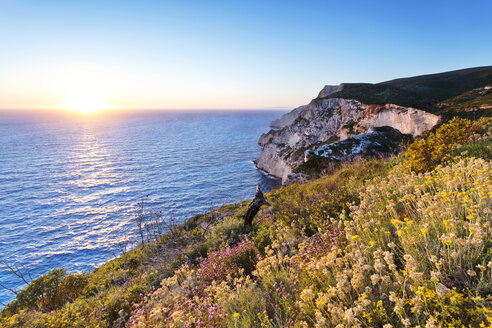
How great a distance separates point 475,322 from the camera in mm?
2287

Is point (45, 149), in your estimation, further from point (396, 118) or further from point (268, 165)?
point (396, 118)

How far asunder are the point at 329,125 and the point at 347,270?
1983 inches

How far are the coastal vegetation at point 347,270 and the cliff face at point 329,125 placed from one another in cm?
2674

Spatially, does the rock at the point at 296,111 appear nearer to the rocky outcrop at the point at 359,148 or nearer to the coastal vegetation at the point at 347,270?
the rocky outcrop at the point at 359,148

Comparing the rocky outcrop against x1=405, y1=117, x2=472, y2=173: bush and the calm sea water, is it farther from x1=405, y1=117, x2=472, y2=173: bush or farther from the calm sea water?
the calm sea water

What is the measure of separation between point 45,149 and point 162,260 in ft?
317

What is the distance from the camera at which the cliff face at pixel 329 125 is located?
1371 inches

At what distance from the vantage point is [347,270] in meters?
3.30

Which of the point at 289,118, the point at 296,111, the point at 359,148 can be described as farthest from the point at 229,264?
the point at 289,118

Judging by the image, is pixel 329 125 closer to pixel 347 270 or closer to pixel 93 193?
Answer: pixel 93 193

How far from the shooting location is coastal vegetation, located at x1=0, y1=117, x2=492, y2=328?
2699 mm

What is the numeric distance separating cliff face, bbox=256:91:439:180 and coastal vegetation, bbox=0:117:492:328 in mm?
26739

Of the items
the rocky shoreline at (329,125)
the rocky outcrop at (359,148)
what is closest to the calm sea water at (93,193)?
the rocky shoreline at (329,125)


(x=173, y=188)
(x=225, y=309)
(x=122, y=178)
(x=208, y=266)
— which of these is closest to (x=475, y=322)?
(x=225, y=309)
